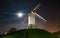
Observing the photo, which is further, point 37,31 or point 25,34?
point 37,31

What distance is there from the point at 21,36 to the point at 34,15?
3847cm

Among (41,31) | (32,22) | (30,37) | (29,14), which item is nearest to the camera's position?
(30,37)

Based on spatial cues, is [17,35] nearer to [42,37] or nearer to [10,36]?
[10,36]

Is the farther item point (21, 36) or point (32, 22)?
point (32, 22)

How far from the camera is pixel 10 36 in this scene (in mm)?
3549

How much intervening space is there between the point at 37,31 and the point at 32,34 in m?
0.22

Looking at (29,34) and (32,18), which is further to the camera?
(32,18)

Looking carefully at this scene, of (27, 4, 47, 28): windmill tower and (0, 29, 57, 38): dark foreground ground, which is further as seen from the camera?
(27, 4, 47, 28): windmill tower

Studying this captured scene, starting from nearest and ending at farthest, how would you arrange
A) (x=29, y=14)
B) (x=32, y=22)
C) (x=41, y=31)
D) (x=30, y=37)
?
(x=30, y=37) → (x=41, y=31) → (x=32, y=22) → (x=29, y=14)

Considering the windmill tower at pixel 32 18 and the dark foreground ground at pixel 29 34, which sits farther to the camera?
the windmill tower at pixel 32 18

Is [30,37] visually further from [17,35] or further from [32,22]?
[32,22]

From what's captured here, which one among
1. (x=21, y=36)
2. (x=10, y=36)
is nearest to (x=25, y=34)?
(x=21, y=36)

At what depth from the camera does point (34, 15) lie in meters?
41.9

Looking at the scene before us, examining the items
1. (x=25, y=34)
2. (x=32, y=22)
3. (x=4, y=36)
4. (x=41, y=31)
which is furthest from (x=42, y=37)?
(x=32, y=22)
